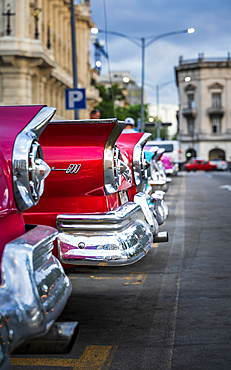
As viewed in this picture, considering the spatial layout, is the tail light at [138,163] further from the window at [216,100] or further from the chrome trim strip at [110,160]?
the window at [216,100]

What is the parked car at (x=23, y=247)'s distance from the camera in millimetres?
2584

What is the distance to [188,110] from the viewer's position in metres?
88.9

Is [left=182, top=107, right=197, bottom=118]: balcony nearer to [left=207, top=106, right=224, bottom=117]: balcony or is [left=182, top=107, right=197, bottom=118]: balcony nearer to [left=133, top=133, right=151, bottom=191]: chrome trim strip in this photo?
[left=207, top=106, right=224, bottom=117]: balcony

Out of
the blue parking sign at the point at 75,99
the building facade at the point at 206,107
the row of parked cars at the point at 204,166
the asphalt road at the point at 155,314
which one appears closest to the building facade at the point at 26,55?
the blue parking sign at the point at 75,99

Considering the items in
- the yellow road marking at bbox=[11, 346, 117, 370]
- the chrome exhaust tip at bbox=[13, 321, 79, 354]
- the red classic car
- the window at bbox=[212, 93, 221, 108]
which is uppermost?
the window at bbox=[212, 93, 221, 108]

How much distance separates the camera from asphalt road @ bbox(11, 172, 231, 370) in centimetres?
389

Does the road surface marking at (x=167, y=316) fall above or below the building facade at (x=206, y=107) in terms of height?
below

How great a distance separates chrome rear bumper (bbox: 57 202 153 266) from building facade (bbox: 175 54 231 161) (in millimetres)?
85964

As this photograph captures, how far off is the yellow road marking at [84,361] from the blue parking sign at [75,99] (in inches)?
503

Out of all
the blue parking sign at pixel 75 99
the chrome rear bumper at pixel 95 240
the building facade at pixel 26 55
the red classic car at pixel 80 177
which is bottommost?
the chrome rear bumper at pixel 95 240

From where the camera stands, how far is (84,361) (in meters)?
3.86

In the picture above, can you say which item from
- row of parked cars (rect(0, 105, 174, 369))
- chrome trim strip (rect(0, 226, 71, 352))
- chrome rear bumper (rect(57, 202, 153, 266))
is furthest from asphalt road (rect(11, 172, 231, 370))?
chrome trim strip (rect(0, 226, 71, 352))

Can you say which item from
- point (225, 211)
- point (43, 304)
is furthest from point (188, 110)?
point (43, 304)

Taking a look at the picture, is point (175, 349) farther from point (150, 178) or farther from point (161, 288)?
point (150, 178)
